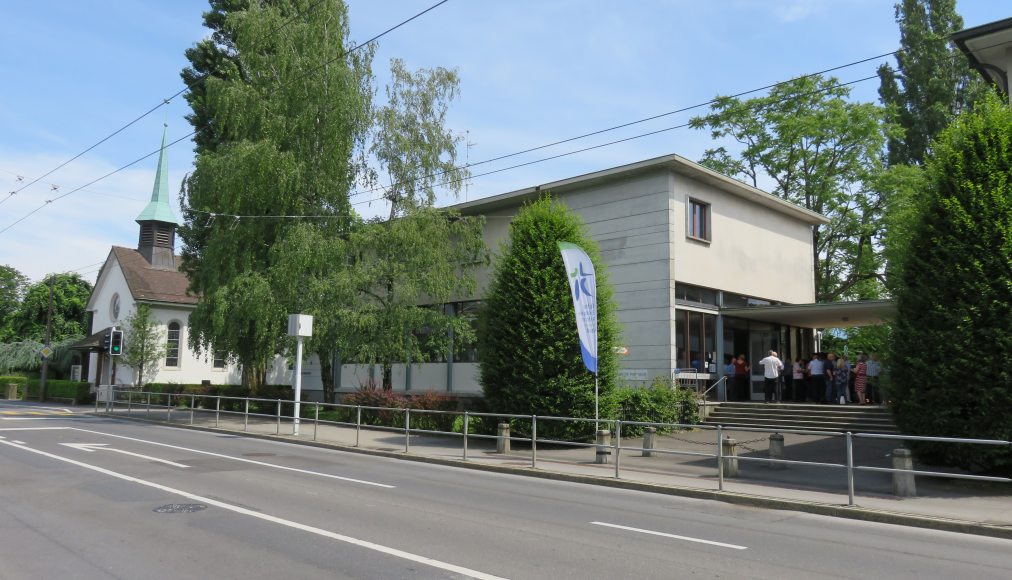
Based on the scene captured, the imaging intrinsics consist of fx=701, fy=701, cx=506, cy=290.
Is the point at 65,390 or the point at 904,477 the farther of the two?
the point at 65,390

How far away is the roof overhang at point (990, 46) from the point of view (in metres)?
14.8

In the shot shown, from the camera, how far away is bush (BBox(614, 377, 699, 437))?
63.2ft

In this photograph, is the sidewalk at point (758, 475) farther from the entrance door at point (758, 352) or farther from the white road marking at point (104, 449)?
the entrance door at point (758, 352)

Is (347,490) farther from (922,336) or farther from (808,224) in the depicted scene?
(808,224)

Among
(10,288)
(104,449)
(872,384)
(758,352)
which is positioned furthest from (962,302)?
(10,288)

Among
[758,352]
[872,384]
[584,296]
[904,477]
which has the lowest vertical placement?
[904,477]

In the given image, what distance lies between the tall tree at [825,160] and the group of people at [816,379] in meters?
12.8

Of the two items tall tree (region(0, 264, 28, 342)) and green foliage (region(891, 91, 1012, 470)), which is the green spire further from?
green foliage (region(891, 91, 1012, 470))

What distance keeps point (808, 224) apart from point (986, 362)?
1915 centimetres

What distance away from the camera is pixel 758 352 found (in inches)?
1033

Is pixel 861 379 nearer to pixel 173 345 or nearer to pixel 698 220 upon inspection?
pixel 698 220

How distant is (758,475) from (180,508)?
390 inches

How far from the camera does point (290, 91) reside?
81.4 ft

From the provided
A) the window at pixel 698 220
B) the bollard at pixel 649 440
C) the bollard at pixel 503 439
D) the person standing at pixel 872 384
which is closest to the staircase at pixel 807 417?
the person standing at pixel 872 384
